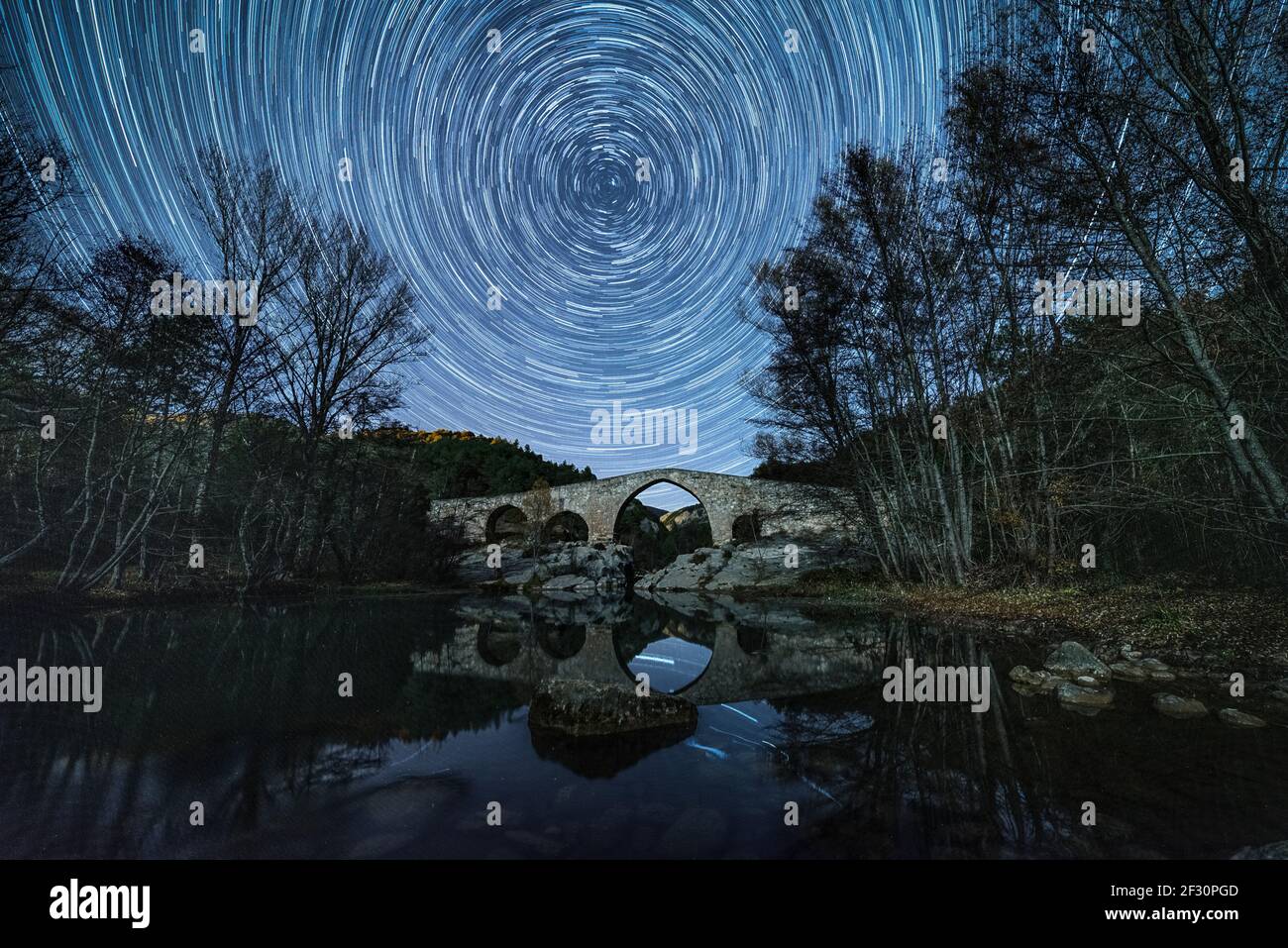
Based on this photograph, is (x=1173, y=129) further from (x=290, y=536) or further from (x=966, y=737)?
(x=290, y=536)

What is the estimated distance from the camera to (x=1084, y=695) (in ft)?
18.0

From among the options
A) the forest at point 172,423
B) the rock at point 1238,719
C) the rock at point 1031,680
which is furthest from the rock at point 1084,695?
the forest at point 172,423

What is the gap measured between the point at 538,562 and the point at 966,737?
30367 mm

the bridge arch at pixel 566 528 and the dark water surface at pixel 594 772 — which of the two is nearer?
the dark water surface at pixel 594 772

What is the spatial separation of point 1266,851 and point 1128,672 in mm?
5177

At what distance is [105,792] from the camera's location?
336cm

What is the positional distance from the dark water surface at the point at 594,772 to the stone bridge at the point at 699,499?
28.9 meters

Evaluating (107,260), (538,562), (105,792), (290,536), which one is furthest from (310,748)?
(538,562)

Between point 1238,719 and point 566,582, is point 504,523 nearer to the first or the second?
point 566,582

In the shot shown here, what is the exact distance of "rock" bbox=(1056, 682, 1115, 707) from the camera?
5328 millimetres

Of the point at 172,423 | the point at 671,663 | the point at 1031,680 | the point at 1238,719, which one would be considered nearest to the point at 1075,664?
the point at 1031,680

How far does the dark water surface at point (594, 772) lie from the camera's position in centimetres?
282

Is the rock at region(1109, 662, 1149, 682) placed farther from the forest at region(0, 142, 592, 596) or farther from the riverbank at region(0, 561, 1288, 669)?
the forest at region(0, 142, 592, 596)

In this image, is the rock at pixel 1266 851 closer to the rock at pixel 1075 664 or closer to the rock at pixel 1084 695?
the rock at pixel 1084 695
